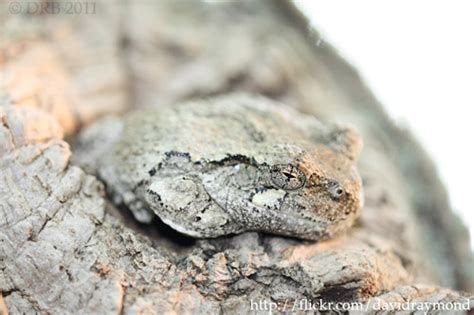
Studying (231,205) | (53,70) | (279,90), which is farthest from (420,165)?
(53,70)

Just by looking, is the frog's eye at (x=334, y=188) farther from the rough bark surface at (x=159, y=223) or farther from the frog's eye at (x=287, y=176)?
the rough bark surface at (x=159, y=223)

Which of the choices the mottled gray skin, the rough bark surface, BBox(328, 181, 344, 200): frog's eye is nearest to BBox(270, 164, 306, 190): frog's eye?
the mottled gray skin

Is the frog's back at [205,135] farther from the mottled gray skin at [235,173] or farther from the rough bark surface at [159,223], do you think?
the rough bark surface at [159,223]

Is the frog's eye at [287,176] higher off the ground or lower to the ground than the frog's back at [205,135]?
lower

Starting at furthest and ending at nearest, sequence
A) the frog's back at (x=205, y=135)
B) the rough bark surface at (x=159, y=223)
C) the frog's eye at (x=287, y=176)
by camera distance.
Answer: the frog's back at (x=205, y=135), the frog's eye at (x=287, y=176), the rough bark surface at (x=159, y=223)

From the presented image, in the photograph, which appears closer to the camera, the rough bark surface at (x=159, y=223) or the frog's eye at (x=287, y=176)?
the rough bark surface at (x=159, y=223)

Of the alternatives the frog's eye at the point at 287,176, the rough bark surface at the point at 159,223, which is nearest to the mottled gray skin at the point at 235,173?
the frog's eye at the point at 287,176

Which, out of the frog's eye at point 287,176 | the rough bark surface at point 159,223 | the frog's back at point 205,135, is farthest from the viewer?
the frog's back at point 205,135
